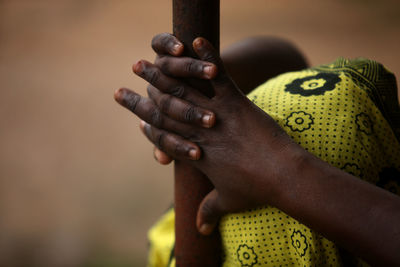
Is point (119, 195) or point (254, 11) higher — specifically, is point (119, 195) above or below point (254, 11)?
below

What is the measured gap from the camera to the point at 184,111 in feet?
2.27

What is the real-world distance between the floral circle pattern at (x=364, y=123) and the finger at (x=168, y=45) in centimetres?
39

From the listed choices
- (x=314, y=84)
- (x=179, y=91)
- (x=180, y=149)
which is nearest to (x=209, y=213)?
(x=180, y=149)

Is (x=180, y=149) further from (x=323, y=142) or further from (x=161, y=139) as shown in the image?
(x=323, y=142)

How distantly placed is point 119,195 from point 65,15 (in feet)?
9.40

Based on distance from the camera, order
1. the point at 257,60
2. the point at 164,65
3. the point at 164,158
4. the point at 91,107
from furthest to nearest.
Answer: the point at 91,107
the point at 257,60
the point at 164,158
the point at 164,65

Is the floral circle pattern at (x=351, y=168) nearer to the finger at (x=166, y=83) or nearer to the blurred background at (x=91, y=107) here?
the finger at (x=166, y=83)

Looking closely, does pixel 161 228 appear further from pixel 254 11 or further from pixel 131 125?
pixel 254 11

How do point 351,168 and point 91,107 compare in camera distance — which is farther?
point 91,107

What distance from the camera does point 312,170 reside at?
64 centimetres

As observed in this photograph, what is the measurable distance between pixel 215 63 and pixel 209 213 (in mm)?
311

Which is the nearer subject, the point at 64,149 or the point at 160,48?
the point at 160,48

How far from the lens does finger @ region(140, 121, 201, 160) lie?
0.71 metres

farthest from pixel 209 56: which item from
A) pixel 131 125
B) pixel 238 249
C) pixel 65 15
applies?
pixel 65 15
